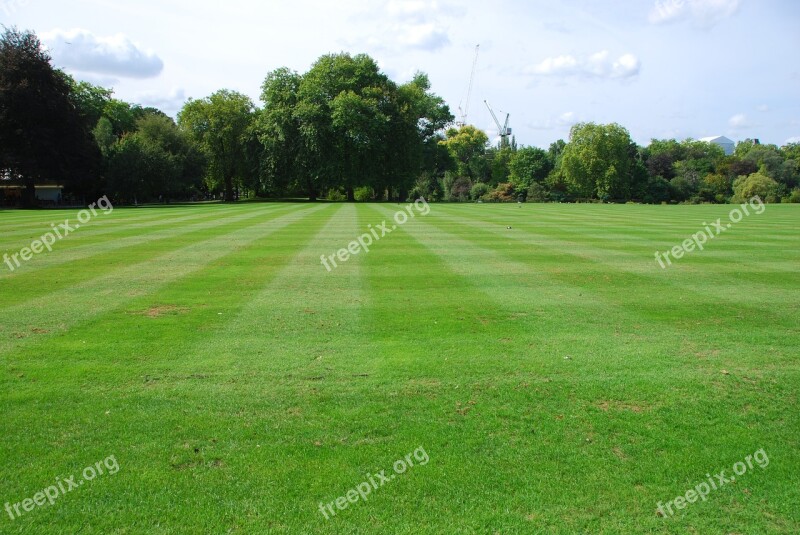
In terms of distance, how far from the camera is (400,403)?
240 inches

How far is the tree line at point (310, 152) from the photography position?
54906 millimetres

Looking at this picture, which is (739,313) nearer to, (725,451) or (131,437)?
(725,451)

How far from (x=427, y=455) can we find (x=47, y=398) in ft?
14.9

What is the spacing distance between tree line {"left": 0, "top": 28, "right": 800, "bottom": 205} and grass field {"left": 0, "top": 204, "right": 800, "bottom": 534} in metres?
53.1

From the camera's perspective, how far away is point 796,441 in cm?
538

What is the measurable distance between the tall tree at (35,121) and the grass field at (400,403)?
5094 cm

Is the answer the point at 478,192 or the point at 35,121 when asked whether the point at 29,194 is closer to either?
the point at 35,121

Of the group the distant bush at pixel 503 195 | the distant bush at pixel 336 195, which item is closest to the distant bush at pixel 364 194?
the distant bush at pixel 336 195

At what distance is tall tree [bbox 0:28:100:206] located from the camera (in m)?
52.2

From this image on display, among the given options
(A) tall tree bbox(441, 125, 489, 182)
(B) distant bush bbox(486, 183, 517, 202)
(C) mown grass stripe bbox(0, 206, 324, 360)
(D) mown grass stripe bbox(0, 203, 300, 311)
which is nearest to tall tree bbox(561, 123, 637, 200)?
(B) distant bush bbox(486, 183, 517, 202)

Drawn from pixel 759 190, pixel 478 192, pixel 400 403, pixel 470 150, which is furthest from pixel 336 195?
pixel 400 403

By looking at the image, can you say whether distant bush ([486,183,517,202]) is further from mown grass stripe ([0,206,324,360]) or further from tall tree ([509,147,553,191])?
mown grass stripe ([0,206,324,360])

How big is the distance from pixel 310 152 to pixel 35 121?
30.8m

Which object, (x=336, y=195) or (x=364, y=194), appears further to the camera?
(x=336, y=195)
